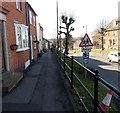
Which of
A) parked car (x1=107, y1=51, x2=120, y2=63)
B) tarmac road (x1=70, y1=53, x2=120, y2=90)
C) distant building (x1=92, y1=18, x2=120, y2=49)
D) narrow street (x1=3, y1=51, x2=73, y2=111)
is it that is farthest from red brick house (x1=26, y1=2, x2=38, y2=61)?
distant building (x1=92, y1=18, x2=120, y2=49)

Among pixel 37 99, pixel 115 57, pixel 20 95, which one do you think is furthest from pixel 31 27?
pixel 115 57

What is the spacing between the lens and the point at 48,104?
12.0 ft

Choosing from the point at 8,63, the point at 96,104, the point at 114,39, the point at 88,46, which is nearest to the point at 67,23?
the point at 88,46

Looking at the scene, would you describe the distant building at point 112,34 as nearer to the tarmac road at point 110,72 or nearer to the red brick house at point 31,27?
the tarmac road at point 110,72

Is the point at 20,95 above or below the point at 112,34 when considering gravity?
below

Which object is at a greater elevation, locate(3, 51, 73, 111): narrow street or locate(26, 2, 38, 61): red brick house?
locate(26, 2, 38, 61): red brick house

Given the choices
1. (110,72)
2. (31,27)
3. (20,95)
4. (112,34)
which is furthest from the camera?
(112,34)

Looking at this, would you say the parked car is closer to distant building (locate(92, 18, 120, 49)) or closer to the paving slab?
the paving slab

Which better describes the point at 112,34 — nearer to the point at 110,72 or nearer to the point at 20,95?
the point at 110,72

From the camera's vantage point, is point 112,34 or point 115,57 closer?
point 115,57

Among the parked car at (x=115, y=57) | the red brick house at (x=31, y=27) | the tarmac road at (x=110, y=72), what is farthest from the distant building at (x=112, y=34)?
the red brick house at (x=31, y=27)

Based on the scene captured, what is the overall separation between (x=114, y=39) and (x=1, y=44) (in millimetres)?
40595

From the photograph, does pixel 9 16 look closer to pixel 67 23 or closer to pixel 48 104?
pixel 48 104

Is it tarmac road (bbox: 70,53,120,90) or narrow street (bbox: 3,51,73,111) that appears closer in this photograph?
narrow street (bbox: 3,51,73,111)
